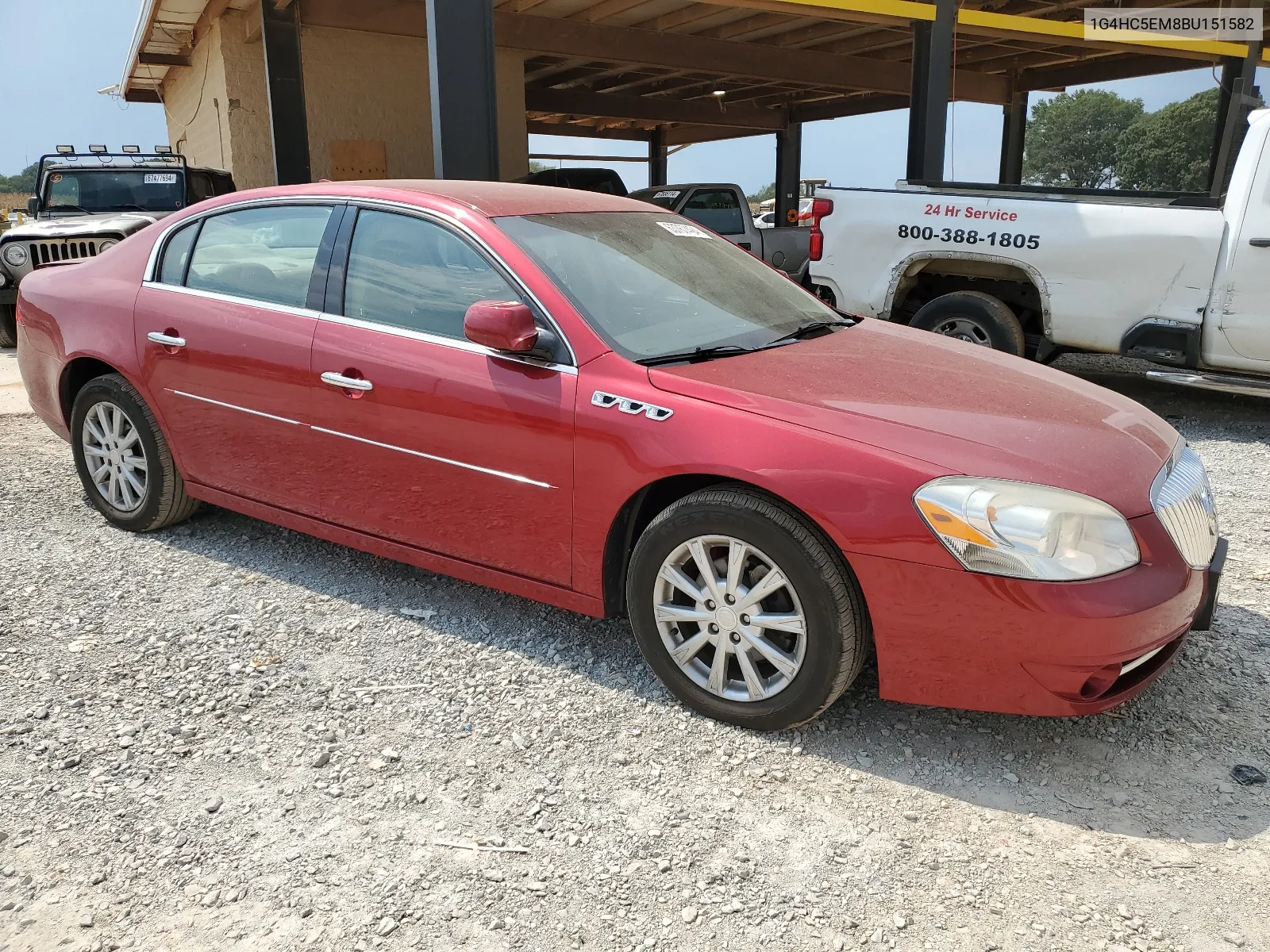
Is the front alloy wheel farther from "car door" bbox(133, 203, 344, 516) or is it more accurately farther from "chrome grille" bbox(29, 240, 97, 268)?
"chrome grille" bbox(29, 240, 97, 268)

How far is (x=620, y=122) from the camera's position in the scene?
2856 cm

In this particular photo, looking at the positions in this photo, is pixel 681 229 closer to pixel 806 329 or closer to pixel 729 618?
pixel 806 329

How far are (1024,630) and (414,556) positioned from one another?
2.11 metres

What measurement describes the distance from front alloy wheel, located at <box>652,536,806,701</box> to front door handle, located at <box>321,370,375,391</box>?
132 cm

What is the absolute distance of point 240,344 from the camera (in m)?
3.91

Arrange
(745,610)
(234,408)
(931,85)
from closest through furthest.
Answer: (745,610)
(234,408)
(931,85)

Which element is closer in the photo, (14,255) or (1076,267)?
(1076,267)

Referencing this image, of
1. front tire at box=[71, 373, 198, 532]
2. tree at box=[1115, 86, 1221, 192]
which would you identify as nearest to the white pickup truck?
front tire at box=[71, 373, 198, 532]

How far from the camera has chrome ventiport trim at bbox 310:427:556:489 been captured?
128 inches

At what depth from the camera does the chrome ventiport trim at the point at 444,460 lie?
10.7 feet

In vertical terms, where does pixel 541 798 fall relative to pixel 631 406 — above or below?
below

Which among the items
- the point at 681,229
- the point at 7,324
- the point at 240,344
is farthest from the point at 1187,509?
the point at 7,324

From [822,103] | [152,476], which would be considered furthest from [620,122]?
[152,476]

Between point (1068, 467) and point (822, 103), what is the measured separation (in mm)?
23619
